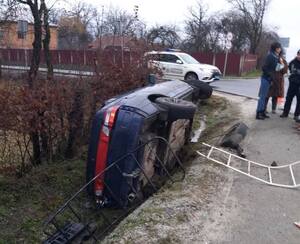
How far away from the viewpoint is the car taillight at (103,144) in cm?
451

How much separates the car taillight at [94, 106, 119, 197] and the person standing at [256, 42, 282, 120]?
5184 mm

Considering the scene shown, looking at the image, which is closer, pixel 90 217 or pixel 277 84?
pixel 90 217

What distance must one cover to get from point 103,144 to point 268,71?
5350 mm

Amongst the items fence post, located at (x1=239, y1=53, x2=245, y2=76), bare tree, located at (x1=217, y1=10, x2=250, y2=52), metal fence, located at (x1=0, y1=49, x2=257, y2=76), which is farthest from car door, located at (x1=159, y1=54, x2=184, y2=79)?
bare tree, located at (x1=217, y1=10, x2=250, y2=52)

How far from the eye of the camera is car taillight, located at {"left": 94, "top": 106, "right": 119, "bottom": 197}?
4.51m

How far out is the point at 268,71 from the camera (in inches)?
348

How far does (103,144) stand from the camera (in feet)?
15.0

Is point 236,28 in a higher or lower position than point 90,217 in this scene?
higher

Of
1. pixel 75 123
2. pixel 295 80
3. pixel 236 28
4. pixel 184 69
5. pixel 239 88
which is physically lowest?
pixel 239 88

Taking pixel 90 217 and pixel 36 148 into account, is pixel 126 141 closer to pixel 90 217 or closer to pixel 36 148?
pixel 90 217

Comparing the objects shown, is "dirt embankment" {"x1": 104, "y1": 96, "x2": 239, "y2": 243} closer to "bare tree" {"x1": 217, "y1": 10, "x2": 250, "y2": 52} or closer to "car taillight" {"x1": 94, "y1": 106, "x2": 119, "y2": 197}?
"car taillight" {"x1": 94, "y1": 106, "x2": 119, "y2": 197}

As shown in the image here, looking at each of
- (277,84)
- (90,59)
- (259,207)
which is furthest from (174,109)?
(277,84)

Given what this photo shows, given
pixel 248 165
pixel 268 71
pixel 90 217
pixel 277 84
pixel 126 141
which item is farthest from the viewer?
pixel 277 84

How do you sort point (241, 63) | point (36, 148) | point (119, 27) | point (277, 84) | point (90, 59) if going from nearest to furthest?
point (36, 148), point (90, 59), point (277, 84), point (119, 27), point (241, 63)
